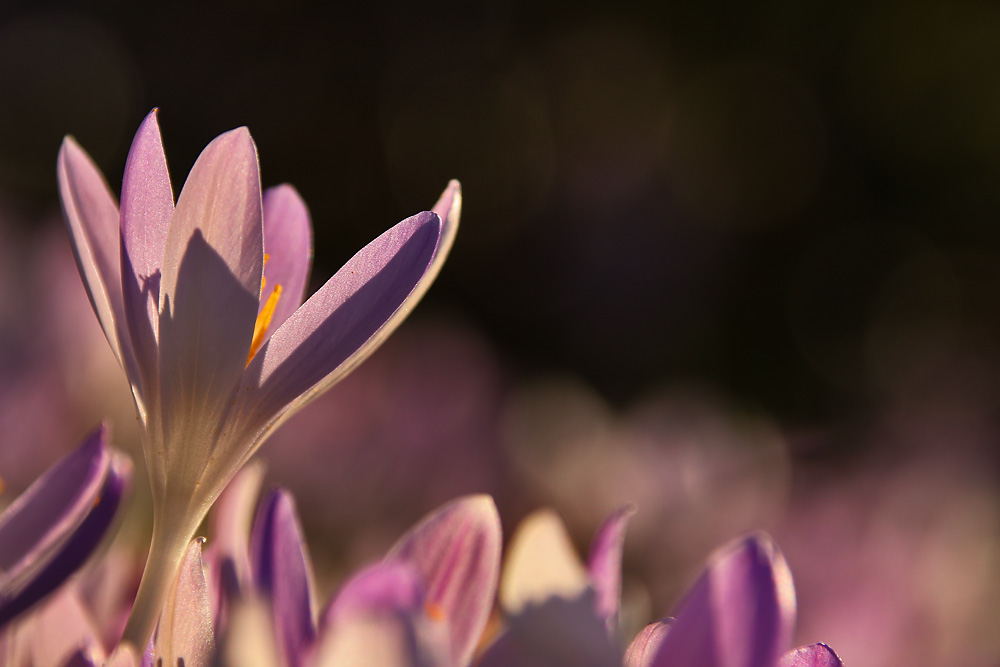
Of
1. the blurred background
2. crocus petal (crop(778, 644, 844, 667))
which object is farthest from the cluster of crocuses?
the blurred background

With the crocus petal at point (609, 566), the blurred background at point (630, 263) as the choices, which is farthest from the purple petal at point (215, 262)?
the blurred background at point (630, 263)

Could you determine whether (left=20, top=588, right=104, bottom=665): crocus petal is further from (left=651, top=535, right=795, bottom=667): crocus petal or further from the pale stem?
(left=651, top=535, right=795, bottom=667): crocus petal

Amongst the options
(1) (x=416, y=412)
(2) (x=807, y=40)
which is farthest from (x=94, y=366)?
(2) (x=807, y=40)

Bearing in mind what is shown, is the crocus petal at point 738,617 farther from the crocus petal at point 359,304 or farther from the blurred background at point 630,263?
the blurred background at point 630,263

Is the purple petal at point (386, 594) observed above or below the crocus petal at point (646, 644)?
above

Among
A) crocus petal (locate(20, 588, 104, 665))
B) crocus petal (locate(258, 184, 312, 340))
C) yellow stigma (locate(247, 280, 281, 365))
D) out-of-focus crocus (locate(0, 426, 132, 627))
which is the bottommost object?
crocus petal (locate(20, 588, 104, 665))

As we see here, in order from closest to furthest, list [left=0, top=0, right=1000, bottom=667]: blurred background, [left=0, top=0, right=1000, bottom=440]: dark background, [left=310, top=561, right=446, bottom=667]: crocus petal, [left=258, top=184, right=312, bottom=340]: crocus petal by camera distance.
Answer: [left=310, top=561, right=446, bottom=667]: crocus petal → [left=258, top=184, right=312, bottom=340]: crocus petal → [left=0, top=0, right=1000, bottom=667]: blurred background → [left=0, top=0, right=1000, bottom=440]: dark background

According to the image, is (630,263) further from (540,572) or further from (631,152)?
(540,572)

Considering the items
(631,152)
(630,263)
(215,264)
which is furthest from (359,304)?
(631,152)
